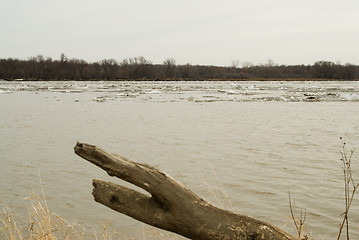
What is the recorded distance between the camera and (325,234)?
14.6ft

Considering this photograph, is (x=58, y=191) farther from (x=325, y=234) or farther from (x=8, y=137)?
(x=8, y=137)

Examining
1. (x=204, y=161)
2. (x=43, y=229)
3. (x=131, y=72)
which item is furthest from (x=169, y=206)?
(x=131, y=72)

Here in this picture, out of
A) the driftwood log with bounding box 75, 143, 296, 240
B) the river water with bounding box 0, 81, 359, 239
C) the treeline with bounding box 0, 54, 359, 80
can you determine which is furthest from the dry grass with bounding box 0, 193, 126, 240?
the treeline with bounding box 0, 54, 359, 80

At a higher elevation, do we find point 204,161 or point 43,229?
point 43,229

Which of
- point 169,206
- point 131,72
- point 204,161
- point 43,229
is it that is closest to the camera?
point 169,206

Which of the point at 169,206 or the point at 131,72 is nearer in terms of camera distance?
the point at 169,206

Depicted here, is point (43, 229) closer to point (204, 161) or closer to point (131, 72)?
point (204, 161)

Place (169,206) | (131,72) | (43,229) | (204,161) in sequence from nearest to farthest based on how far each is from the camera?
(169,206)
(43,229)
(204,161)
(131,72)

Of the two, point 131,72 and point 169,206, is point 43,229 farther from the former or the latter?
point 131,72

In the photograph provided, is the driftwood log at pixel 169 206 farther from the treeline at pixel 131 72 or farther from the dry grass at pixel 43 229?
the treeline at pixel 131 72

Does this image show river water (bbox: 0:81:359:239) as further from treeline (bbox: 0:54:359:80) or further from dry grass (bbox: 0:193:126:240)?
treeline (bbox: 0:54:359:80)

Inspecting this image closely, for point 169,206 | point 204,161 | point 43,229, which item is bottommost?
point 204,161

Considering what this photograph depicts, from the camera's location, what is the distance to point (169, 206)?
1.99m

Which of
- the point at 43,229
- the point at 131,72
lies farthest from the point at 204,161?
the point at 131,72
